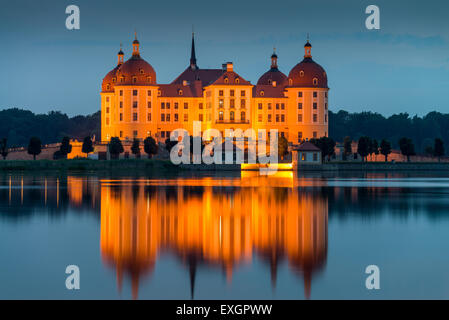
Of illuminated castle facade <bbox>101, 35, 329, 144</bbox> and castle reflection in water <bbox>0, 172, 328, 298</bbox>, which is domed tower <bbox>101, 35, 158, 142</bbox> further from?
castle reflection in water <bbox>0, 172, 328, 298</bbox>

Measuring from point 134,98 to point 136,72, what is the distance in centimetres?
315

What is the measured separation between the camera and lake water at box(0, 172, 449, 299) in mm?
12141

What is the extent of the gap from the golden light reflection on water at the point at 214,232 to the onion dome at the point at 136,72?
59.9 metres

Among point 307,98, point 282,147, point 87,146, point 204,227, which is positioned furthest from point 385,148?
point 204,227

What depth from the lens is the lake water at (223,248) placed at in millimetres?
12141

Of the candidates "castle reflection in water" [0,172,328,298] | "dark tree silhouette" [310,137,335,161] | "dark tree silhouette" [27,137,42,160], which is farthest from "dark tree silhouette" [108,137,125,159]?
"castle reflection in water" [0,172,328,298]

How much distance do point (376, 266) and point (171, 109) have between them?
79.1 meters

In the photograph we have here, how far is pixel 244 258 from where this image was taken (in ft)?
48.4

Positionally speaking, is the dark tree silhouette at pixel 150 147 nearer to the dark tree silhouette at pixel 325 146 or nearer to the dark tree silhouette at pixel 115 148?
the dark tree silhouette at pixel 115 148

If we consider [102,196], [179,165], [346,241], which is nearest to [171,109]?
[179,165]

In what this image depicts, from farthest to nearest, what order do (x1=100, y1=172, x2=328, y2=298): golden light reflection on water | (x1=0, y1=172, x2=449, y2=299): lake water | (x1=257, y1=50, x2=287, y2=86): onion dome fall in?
(x1=257, y1=50, x2=287, y2=86): onion dome → (x1=100, y1=172, x2=328, y2=298): golden light reflection on water → (x1=0, y1=172, x2=449, y2=299): lake water

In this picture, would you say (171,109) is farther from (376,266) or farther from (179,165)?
(376,266)

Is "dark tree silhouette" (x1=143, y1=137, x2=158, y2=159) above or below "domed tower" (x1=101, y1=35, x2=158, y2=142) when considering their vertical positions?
below
